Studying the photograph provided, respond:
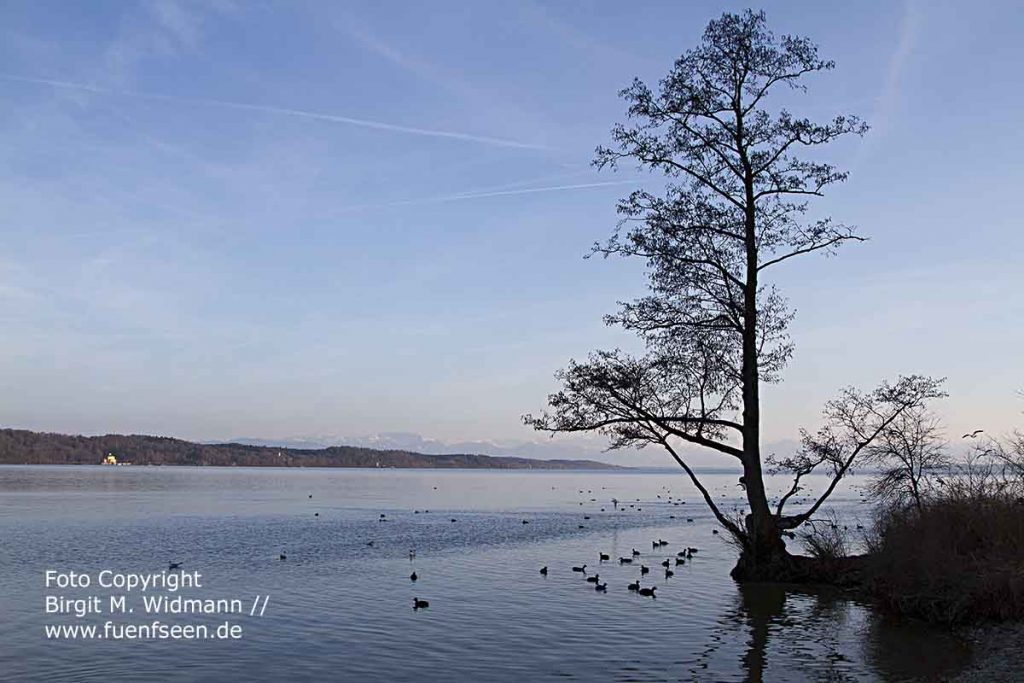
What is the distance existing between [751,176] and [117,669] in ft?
62.4

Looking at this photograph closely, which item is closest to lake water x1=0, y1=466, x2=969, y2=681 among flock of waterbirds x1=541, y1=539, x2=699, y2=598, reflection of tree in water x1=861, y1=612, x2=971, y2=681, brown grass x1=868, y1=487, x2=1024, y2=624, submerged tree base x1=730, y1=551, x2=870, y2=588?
reflection of tree in water x1=861, y1=612, x2=971, y2=681

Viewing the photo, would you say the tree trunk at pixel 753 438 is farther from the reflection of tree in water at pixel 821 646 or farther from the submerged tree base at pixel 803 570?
the reflection of tree in water at pixel 821 646

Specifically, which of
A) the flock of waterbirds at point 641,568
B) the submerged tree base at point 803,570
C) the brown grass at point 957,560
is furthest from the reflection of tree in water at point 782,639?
the flock of waterbirds at point 641,568

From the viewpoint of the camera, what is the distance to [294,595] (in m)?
25.7

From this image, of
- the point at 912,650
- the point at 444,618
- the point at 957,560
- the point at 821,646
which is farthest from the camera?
the point at 444,618

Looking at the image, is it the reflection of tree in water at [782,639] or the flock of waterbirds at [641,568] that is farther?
the flock of waterbirds at [641,568]

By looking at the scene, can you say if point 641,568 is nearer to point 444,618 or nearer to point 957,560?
point 444,618

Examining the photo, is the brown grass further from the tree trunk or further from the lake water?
the tree trunk

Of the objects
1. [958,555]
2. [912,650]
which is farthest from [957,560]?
[912,650]

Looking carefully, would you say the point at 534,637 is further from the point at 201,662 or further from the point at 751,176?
the point at 751,176

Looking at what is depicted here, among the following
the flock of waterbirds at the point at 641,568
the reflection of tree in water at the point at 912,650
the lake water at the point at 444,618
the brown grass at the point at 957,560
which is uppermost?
the brown grass at the point at 957,560

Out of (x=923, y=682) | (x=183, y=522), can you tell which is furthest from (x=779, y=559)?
(x=183, y=522)

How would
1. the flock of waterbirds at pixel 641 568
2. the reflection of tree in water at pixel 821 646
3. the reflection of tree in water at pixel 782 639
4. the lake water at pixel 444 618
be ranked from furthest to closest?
the flock of waterbirds at pixel 641 568 < the lake water at pixel 444 618 < the reflection of tree in water at pixel 782 639 < the reflection of tree in water at pixel 821 646

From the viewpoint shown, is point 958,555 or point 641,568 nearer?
point 958,555
